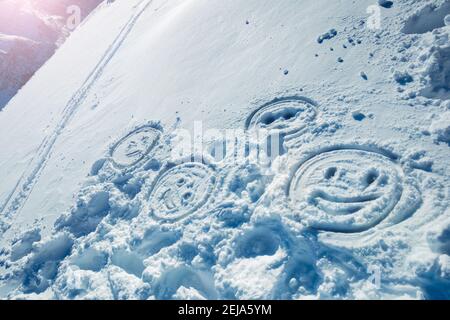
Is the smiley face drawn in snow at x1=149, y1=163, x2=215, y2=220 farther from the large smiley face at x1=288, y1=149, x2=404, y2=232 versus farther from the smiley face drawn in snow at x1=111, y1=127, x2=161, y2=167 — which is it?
the large smiley face at x1=288, y1=149, x2=404, y2=232

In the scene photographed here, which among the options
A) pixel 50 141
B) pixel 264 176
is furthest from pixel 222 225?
pixel 50 141

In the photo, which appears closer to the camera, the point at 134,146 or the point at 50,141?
the point at 134,146

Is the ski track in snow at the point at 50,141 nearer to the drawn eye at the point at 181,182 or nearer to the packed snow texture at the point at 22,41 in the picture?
the drawn eye at the point at 181,182

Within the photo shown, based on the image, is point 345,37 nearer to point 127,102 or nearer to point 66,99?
point 127,102

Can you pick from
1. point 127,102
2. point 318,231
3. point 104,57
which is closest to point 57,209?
point 127,102

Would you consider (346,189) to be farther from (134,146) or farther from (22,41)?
(22,41)

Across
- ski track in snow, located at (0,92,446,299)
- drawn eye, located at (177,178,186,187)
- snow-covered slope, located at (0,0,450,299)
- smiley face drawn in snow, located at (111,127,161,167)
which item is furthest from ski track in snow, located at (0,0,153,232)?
drawn eye, located at (177,178,186,187)
